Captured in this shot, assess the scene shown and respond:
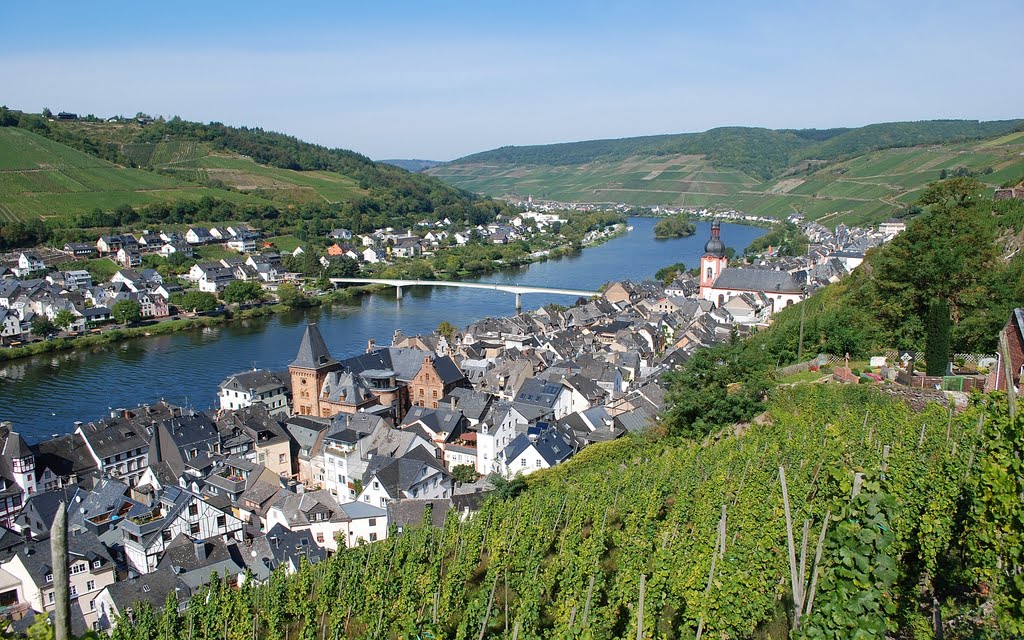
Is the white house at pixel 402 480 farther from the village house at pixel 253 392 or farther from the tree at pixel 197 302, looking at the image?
the tree at pixel 197 302

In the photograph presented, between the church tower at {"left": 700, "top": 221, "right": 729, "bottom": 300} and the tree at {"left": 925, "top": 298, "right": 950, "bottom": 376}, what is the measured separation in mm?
27848

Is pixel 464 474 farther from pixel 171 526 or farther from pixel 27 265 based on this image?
pixel 27 265

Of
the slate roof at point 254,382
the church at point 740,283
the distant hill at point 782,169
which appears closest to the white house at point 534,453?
the slate roof at point 254,382

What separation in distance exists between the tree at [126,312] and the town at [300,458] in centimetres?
1677

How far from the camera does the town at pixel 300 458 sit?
1458 cm

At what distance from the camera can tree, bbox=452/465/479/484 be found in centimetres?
1938

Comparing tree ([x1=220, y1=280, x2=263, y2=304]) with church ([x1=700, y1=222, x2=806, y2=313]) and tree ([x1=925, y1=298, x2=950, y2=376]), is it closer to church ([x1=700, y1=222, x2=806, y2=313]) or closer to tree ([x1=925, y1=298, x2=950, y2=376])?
church ([x1=700, y1=222, x2=806, y2=313])

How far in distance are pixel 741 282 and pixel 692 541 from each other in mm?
34754

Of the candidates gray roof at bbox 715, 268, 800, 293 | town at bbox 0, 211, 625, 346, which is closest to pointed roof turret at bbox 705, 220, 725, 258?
gray roof at bbox 715, 268, 800, 293

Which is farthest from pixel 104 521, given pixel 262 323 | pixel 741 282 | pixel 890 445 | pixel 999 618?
pixel 741 282

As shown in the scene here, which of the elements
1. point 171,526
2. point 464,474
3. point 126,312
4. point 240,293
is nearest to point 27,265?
point 126,312

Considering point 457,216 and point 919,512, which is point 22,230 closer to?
point 457,216

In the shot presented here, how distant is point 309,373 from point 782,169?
133 m

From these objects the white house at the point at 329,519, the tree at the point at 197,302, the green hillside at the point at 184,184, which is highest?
the green hillside at the point at 184,184
